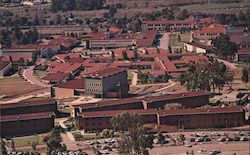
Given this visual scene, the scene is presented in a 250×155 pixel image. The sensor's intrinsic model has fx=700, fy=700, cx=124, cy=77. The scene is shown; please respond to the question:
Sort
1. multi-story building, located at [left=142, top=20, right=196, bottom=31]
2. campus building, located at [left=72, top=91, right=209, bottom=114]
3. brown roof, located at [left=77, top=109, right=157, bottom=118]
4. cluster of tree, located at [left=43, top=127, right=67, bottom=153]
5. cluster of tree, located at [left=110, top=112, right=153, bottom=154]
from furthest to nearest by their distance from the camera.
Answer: multi-story building, located at [left=142, top=20, right=196, bottom=31], campus building, located at [left=72, top=91, right=209, bottom=114], brown roof, located at [left=77, top=109, right=157, bottom=118], cluster of tree, located at [left=43, top=127, right=67, bottom=153], cluster of tree, located at [left=110, top=112, right=153, bottom=154]

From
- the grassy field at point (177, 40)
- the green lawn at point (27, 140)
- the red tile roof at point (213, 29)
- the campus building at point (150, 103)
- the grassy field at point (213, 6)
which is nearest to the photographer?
the green lawn at point (27, 140)

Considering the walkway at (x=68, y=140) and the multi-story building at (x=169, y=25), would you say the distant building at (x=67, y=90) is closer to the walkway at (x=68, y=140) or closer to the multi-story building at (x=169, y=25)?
the walkway at (x=68, y=140)

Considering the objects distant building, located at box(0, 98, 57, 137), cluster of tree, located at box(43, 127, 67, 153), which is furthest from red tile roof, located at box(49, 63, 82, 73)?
cluster of tree, located at box(43, 127, 67, 153)

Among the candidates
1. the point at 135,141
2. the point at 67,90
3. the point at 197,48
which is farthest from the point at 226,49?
the point at 135,141

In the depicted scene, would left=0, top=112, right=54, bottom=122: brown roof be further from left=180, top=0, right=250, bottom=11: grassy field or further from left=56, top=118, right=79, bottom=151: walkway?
left=180, top=0, right=250, bottom=11: grassy field

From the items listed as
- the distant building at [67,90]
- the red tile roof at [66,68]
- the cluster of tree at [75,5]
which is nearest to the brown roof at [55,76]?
the red tile roof at [66,68]

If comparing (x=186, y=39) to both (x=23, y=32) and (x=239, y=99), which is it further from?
(x=239, y=99)
